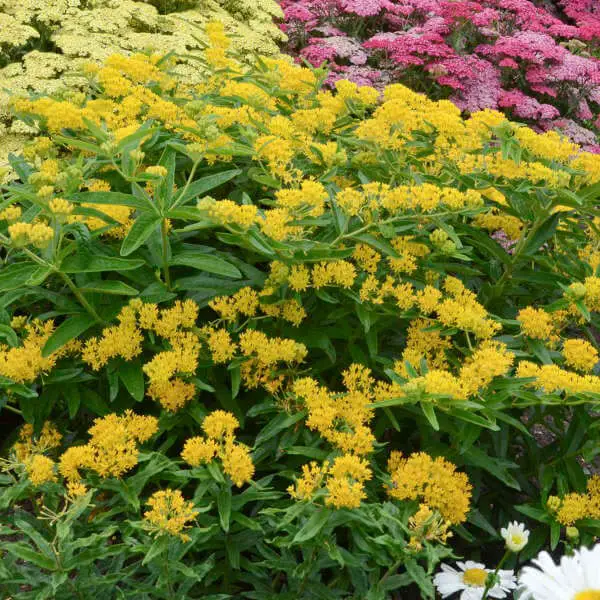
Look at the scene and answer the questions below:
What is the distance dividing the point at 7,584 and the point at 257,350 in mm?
765

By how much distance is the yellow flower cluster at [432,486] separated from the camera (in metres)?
1.59

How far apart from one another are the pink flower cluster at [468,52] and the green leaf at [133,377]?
3.48m

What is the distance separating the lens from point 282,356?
5.74 feet

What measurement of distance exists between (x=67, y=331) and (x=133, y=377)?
0.65 feet

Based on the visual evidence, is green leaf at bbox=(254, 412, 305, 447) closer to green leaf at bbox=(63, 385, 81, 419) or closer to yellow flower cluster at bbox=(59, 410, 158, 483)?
yellow flower cluster at bbox=(59, 410, 158, 483)

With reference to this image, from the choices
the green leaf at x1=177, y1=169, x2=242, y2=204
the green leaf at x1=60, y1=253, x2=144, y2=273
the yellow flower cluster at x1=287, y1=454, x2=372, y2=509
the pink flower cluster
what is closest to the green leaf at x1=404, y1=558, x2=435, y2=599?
the yellow flower cluster at x1=287, y1=454, x2=372, y2=509

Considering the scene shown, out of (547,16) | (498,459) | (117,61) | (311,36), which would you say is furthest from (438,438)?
(547,16)

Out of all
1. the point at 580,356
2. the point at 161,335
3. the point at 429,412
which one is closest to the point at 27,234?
the point at 161,335

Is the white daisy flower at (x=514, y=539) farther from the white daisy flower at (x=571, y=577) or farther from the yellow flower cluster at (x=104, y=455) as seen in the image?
the yellow flower cluster at (x=104, y=455)

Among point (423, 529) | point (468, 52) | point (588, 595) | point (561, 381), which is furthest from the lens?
point (468, 52)

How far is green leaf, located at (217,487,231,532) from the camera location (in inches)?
58.7

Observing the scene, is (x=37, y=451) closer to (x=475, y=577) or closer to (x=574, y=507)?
(x=475, y=577)

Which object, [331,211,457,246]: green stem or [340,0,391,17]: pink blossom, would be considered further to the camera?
[340,0,391,17]: pink blossom

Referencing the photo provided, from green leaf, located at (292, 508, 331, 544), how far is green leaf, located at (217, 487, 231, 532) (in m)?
0.16
